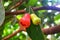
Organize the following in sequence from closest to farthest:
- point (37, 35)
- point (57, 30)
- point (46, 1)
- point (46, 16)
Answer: point (37, 35), point (57, 30), point (46, 1), point (46, 16)

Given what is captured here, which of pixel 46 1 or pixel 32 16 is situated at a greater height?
pixel 46 1

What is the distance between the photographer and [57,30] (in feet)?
3.23

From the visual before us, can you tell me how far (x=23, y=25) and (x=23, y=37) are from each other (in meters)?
0.55

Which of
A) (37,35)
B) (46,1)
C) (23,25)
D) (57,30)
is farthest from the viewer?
(46,1)

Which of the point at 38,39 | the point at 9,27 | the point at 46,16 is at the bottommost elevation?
the point at 38,39

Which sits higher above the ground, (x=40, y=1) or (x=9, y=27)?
(x=40, y=1)

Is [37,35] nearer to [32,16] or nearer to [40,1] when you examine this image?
[32,16]

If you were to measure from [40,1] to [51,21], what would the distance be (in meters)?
0.19

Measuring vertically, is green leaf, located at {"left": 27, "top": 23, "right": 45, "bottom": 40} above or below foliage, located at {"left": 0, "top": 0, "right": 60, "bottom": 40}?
below

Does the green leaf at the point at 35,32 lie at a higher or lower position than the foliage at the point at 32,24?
lower

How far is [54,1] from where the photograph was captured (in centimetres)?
146

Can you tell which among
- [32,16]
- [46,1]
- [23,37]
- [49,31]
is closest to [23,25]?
[32,16]

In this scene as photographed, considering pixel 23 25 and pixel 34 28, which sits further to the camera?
pixel 34 28

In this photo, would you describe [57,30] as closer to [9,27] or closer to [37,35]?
[37,35]
